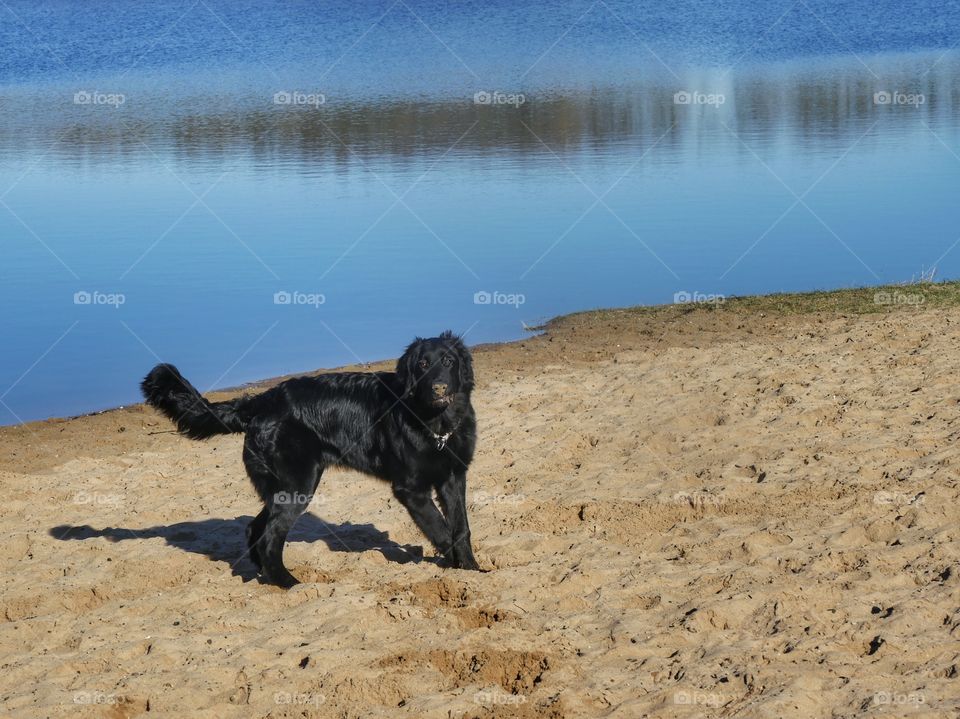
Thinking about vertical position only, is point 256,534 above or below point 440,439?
below

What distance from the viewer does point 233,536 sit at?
25.7 ft

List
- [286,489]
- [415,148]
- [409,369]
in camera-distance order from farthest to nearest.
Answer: [415,148]
[409,369]
[286,489]

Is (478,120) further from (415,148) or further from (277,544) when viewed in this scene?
(277,544)

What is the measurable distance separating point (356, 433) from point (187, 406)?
1.01m

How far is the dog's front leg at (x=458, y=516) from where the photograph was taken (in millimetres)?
6961

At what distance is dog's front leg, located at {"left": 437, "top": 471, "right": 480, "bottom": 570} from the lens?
696 cm

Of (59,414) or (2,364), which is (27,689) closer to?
(59,414)

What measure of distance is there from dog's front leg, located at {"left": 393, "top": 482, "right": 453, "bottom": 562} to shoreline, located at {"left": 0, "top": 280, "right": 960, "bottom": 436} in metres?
4.15

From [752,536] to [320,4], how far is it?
39.6m

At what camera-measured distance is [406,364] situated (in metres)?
7.13

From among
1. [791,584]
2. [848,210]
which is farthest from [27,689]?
[848,210]

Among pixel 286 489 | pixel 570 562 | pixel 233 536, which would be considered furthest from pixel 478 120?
pixel 570 562

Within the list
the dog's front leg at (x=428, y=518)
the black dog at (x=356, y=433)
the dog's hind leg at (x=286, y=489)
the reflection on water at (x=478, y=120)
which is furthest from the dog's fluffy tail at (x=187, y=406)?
the reflection on water at (x=478, y=120)

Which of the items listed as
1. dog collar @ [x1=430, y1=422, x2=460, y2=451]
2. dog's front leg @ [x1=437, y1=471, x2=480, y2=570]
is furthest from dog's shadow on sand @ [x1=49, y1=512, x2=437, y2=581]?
dog collar @ [x1=430, y1=422, x2=460, y2=451]
